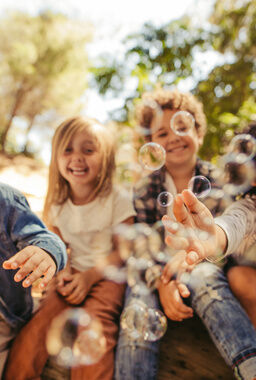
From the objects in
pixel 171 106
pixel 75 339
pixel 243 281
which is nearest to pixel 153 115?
pixel 171 106

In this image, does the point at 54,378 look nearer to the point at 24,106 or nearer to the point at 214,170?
the point at 214,170

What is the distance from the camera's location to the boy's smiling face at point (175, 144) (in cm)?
157

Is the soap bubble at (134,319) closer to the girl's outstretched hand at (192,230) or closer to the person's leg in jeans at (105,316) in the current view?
the person's leg in jeans at (105,316)

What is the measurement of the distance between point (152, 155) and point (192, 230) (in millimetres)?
780

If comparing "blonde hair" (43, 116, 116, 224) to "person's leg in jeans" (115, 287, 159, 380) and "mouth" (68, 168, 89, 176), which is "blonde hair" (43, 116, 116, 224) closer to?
"mouth" (68, 168, 89, 176)

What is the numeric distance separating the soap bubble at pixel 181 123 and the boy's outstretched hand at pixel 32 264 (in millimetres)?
1023

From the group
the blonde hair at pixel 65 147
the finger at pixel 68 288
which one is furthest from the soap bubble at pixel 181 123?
the finger at pixel 68 288

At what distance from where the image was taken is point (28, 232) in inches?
36.6

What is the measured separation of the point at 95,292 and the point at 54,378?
40 cm

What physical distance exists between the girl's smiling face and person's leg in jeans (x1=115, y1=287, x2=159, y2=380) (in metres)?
0.83

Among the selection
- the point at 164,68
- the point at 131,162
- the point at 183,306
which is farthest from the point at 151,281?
the point at 164,68

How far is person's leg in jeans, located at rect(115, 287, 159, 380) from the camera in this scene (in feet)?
3.43

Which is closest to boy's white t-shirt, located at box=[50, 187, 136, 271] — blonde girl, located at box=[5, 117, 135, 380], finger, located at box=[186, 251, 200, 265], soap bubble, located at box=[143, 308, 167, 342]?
blonde girl, located at box=[5, 117, 135, 380]

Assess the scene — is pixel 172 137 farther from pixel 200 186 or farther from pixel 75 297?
pixel 75 297
